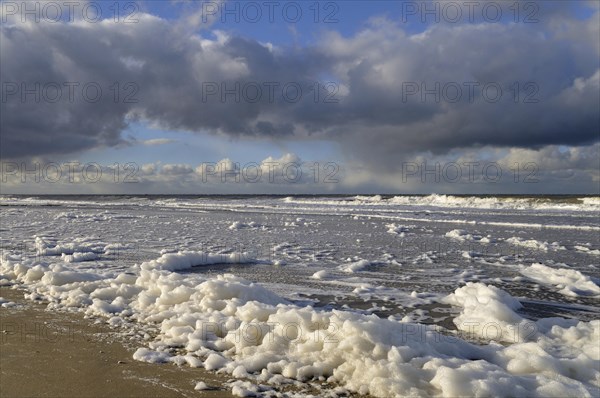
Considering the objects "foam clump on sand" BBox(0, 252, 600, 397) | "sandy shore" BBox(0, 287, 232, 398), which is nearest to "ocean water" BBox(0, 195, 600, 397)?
"foam clump on sand" BBox(0, 252, 600, 397)

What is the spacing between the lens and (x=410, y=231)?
20.8 m

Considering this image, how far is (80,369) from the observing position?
4.50 meters

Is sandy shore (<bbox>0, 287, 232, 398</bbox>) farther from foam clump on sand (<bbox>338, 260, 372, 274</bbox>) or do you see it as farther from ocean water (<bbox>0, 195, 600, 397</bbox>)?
foam clump on sand (<bbox>338, 260, 372, 274</bbox>)

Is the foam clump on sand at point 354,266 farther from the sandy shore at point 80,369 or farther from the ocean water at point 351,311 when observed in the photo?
the sandy shore at point 80,369

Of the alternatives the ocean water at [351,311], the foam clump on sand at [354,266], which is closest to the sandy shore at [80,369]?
the ocean water at [351,311]

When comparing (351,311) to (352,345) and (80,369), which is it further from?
(80,369)

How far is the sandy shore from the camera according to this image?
407 centimetres

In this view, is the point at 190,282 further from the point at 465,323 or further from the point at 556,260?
the point at 556,260

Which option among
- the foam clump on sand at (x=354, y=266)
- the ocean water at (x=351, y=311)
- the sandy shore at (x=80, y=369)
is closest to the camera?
the sandy shore at (x=80, y=369)

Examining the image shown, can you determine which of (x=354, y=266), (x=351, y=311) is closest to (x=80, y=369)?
(x=351, y=311)

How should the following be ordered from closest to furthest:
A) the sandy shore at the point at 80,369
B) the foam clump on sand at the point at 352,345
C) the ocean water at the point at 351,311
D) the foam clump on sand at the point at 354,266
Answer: the sandy shore at the point at 80,369, the foam clump on sand at the point at 352,345, the ocean water at the point at 351,311, the foam clump on sand at the point at 354,266

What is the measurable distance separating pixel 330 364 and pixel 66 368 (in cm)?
254

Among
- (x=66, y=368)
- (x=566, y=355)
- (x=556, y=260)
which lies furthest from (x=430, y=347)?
(x=556, y=260)

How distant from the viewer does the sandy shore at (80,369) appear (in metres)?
4.07
